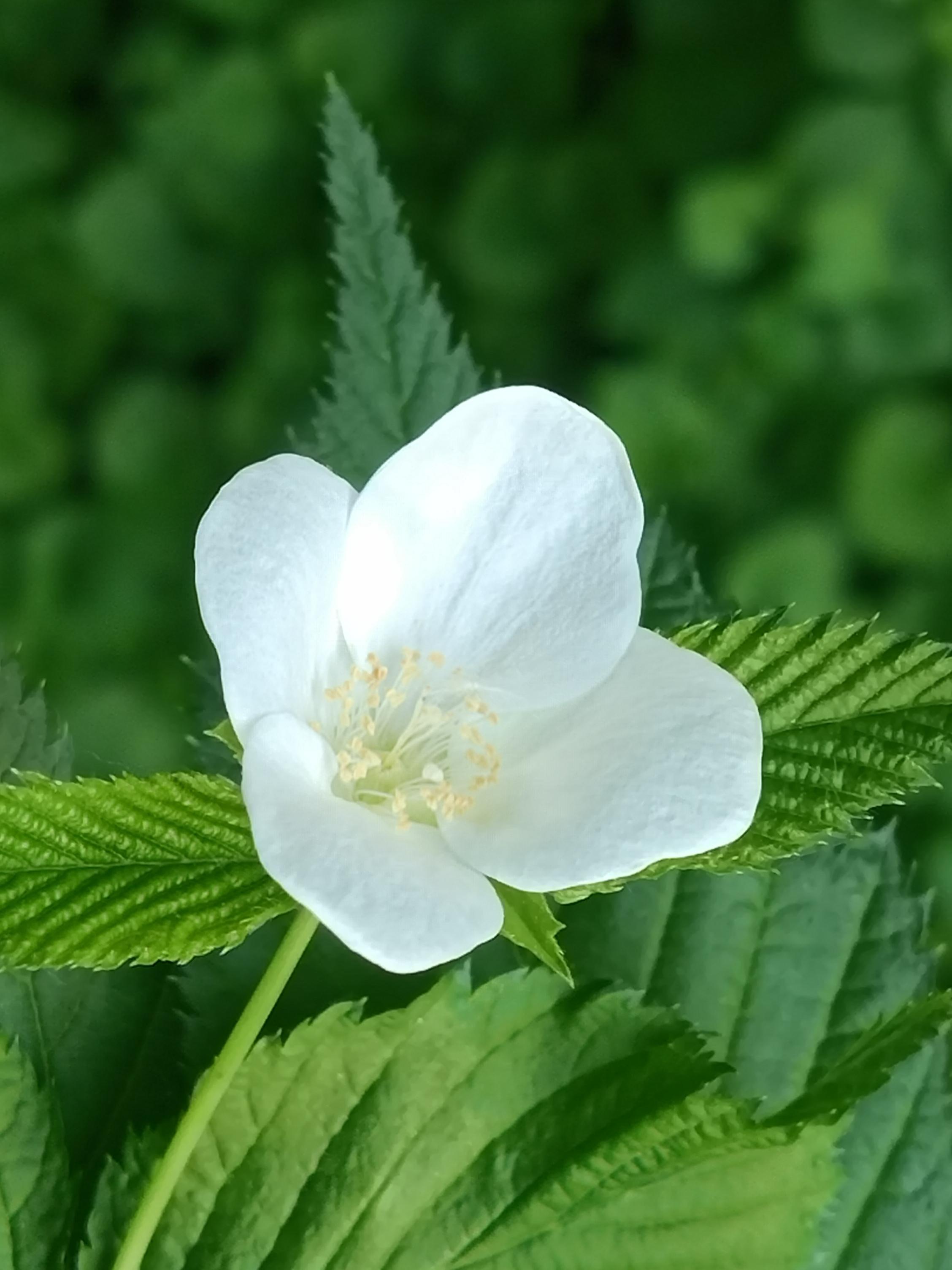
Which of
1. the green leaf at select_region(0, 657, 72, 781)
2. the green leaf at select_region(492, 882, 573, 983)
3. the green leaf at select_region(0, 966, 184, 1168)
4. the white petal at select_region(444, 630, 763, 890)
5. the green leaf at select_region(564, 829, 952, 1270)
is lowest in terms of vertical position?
the green leaf at select_region(564, 829, 952, 1270)

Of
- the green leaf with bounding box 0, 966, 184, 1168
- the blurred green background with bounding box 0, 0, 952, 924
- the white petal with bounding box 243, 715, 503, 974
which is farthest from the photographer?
the blurred green background with bounding box 0, 0, 952, 924

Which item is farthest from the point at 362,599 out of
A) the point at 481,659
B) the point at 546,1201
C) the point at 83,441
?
the point at 83,441

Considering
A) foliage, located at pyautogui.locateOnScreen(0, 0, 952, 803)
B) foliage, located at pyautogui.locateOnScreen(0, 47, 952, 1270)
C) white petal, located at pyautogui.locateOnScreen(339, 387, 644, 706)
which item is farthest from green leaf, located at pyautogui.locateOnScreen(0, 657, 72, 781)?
foliage, located at pyautogui.locateOnScreen(0, 0, 952, 803)

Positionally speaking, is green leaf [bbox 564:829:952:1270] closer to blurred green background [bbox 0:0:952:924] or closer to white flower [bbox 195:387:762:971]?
white flower [bbox 195:387:762:971]

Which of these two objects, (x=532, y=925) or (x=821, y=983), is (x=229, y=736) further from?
(x=821, y=983)

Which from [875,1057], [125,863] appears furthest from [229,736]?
[875,1057]

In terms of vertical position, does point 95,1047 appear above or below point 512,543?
below

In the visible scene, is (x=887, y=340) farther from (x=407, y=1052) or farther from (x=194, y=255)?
(x=407, y=1052)

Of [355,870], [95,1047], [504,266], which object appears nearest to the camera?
[355,870]
